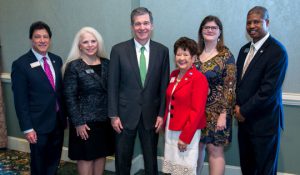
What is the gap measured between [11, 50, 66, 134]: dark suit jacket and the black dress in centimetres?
20

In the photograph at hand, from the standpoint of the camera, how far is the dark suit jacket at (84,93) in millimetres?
2365

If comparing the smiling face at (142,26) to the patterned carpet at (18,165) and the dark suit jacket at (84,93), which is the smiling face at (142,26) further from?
the patterned carpet at (18,165)

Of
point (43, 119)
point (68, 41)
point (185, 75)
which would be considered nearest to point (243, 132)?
point (185, 75)

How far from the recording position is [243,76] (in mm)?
2381

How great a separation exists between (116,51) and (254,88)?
1.09m

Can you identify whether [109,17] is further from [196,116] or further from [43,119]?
[196,116]

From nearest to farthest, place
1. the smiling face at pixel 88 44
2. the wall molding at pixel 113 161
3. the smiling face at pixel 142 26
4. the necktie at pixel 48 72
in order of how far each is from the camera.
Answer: the smiling face at pixel 142 26
the smiling face at pixel 88 44
the necktie at pixel 48 72
the wall molding at pixel 113 161

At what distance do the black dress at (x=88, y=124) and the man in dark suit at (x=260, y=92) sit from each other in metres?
1.08

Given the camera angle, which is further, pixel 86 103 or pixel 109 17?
pixel 109 17

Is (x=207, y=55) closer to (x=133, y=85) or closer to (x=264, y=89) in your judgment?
(x=264, y=89)

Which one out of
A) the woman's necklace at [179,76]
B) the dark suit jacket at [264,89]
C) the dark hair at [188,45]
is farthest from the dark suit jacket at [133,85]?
the dark suit jacket at [264,89]

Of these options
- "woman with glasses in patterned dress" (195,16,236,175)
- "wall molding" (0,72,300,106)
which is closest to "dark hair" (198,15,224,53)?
"woman with glasses in patterned dress" (195,16,236,175)

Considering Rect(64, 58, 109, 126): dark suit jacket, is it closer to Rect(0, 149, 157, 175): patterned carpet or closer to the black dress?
the black dress

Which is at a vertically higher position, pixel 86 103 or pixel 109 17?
pixel 109 17
